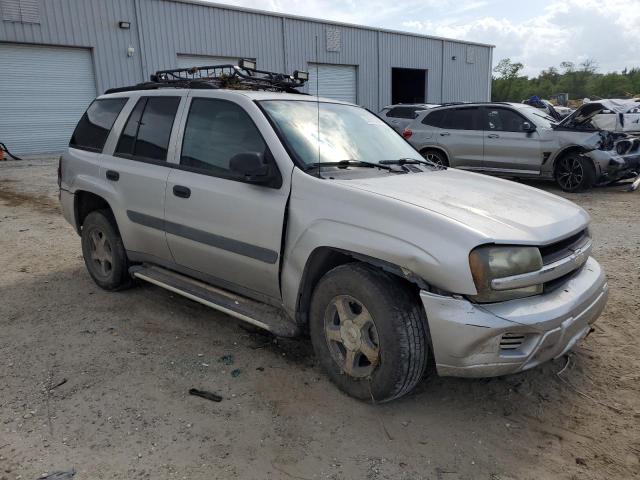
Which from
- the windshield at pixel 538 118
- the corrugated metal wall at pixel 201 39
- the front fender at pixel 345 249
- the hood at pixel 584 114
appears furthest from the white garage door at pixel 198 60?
the front fender at pixel 345 249

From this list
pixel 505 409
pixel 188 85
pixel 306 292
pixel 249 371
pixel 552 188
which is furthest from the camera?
pixel 552 188

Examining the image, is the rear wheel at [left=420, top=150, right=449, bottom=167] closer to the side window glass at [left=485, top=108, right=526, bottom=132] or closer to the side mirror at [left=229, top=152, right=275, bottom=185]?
the side window glass at [left=485, top=108, right=526, bottom=132]

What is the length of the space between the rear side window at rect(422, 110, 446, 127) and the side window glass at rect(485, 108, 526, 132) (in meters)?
1.01

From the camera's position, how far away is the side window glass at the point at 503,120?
35.0ft

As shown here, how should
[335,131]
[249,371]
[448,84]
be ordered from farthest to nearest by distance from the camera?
[448,84]
[335,131]
[249,371]

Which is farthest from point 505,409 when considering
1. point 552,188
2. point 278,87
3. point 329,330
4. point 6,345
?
point 552,188

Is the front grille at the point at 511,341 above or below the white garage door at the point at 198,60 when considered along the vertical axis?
below

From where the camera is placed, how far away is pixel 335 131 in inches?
151

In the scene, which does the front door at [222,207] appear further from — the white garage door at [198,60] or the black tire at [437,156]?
the white garage door at [198,60]

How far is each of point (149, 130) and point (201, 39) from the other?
56.9 ft

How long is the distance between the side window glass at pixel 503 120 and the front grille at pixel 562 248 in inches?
311

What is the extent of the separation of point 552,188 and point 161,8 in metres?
15.0

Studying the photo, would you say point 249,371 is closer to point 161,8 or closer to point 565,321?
point 565,321

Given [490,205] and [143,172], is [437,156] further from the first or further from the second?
[490,205]
